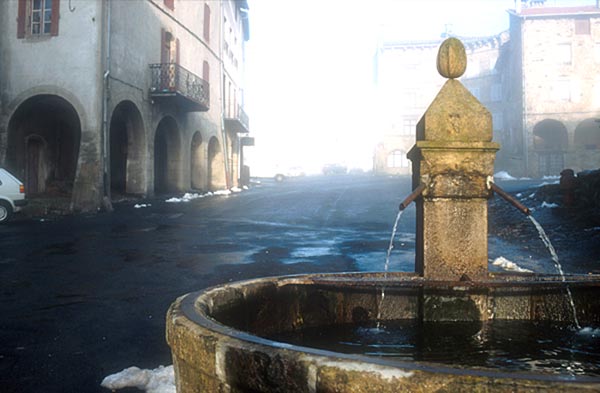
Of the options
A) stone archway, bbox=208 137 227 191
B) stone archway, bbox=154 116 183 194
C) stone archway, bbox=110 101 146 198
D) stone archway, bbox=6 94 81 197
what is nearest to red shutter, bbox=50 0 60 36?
stone archway, bbox=6 94 81 197

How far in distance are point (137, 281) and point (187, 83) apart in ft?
51.7

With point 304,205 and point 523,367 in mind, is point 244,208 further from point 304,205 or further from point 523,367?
point 523,367

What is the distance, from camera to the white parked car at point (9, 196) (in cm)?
1316

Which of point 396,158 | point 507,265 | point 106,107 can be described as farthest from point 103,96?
point 396,158

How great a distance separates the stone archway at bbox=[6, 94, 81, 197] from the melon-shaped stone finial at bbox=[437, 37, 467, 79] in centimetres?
1568

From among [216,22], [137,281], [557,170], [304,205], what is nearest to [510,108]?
[557,170]

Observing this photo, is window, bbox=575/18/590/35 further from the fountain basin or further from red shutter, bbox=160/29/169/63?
the fountain basin

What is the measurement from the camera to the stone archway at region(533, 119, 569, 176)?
3819 cm

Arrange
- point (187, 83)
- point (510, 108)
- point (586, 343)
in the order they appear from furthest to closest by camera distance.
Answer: point (510, 108) → point (187, 83) → point (586, 343)

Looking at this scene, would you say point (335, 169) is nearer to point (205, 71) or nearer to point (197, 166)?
point (205, 71)

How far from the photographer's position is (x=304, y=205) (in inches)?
707

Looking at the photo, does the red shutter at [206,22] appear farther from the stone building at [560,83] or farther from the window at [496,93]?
the window at [496,93]

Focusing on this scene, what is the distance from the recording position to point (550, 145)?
133 feet

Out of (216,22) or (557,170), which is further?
(557,170)
